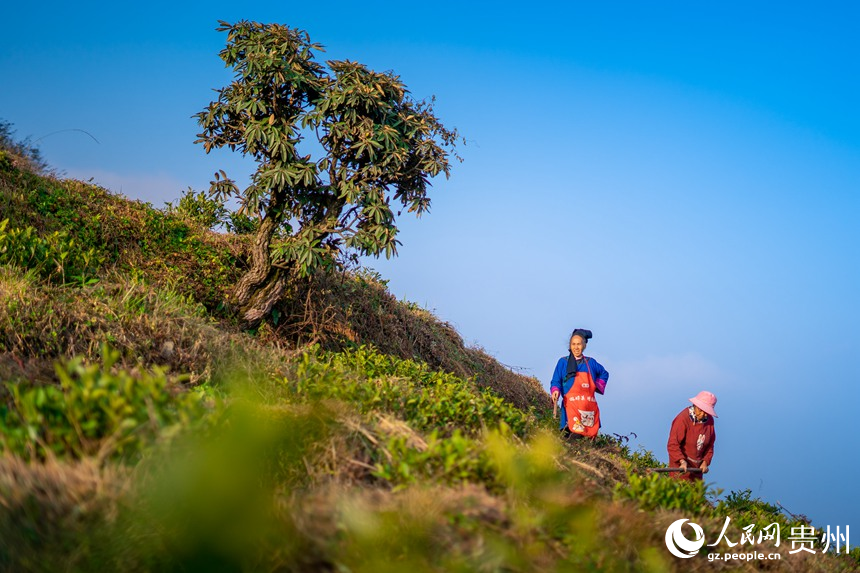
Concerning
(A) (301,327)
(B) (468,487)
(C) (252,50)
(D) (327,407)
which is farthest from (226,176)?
(B) (468,487)

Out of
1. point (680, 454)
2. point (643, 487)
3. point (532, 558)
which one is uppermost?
point (680, 454)

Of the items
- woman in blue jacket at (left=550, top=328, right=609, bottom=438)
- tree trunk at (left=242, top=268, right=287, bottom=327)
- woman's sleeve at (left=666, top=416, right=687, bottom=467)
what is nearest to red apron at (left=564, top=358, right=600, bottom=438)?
woman in blue jacket at (left=550, top=328, right=609, bottom=438)

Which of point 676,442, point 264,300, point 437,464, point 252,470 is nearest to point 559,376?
point 676,442

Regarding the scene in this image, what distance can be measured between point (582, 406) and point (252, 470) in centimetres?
811

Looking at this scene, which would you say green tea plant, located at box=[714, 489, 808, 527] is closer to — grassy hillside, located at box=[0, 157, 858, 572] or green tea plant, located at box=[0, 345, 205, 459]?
grassy hillside, located at box=[0, 157, 858, 572]

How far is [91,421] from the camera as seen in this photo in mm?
3168

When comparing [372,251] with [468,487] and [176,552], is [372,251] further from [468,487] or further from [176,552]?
[176,552]

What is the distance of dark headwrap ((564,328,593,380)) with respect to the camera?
1061cm

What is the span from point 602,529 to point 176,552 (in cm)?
248

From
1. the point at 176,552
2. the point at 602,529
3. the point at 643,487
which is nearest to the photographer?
the point at 176,552

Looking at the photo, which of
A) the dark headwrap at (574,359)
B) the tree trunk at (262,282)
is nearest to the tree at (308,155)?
the tree trunk at (262,282)

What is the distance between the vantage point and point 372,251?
9.72 m

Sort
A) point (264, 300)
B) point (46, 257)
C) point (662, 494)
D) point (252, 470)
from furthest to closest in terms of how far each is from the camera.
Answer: point (264, 300)
point (46, 257)
point (662, 494)
point (252, 470)

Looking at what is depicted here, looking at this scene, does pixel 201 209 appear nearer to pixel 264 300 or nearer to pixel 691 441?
pixel 264 300
